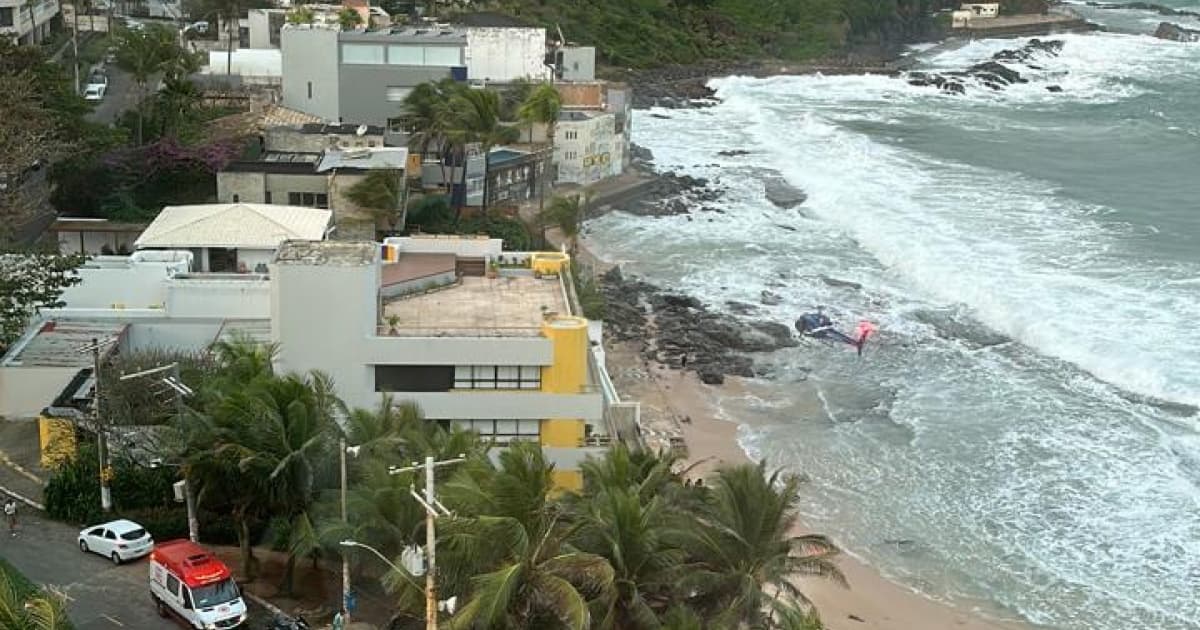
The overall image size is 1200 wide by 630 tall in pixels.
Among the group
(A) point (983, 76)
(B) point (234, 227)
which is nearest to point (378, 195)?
(B) point (234, 227)

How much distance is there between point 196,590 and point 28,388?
1066 cm

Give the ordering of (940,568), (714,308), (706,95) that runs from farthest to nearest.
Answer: (706,95) < (714,308) < (940,568)

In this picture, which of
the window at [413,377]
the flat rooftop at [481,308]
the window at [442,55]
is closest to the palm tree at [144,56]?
the window at [442,55]

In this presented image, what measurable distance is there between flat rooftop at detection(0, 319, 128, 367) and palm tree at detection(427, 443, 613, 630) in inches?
530

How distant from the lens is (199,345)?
32.8 metres

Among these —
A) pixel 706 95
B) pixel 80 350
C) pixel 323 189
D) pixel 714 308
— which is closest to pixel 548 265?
pixel 80 350

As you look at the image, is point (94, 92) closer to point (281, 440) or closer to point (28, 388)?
point (28, 388)

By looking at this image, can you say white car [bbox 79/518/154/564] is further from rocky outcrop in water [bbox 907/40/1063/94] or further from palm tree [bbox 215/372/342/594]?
rocky outcrop in water [bbox 907/40/1063/94]

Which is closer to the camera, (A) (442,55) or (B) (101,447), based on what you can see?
(B) (101,447)

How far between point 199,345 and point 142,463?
7158 millimetres

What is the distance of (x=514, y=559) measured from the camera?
1838cm

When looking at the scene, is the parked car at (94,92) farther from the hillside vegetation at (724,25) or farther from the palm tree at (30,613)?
the palm tree at (30,613)

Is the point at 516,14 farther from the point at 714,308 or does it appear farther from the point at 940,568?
the point at 940,568

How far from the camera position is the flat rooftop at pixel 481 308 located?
2806cm
